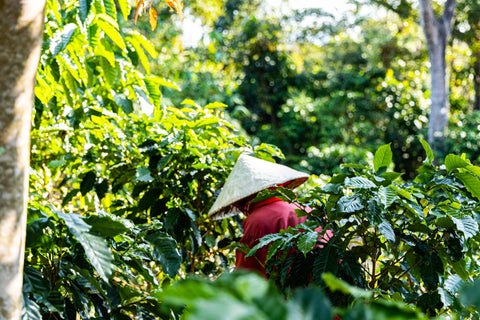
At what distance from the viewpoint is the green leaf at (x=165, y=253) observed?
179 cm

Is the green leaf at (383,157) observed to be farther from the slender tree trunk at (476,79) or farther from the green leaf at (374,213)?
the slender tree trunk at (476,79)

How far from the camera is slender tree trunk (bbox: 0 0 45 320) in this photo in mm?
1141

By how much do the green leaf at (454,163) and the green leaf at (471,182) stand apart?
3 cm

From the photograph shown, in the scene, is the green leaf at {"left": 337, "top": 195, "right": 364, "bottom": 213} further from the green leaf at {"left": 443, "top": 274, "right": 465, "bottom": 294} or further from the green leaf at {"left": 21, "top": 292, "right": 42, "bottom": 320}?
the green leaf at {"left": 21, "top": 292, "right": 42, "bottom": 320}

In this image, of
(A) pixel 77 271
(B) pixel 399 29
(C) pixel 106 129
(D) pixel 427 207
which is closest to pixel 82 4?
(C) pixel 106 129

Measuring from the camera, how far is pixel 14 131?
1.18 m

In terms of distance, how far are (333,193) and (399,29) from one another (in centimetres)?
1431

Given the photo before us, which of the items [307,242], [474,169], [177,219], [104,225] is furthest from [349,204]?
[177,219]

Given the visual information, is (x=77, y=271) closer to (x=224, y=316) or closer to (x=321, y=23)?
(x=224, y=316)

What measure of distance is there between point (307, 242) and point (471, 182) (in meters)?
0.68

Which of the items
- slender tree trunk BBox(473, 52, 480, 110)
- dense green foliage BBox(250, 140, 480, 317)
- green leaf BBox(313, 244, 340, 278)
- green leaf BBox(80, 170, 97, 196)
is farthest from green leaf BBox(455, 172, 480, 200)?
slender tree trunk BBox(473, 52, 480, 110)

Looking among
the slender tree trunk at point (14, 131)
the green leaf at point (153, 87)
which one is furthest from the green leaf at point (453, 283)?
the green leaf at point (153, 87)

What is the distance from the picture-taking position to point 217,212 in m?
2.50

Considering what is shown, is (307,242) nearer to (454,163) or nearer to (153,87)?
(454,163)
